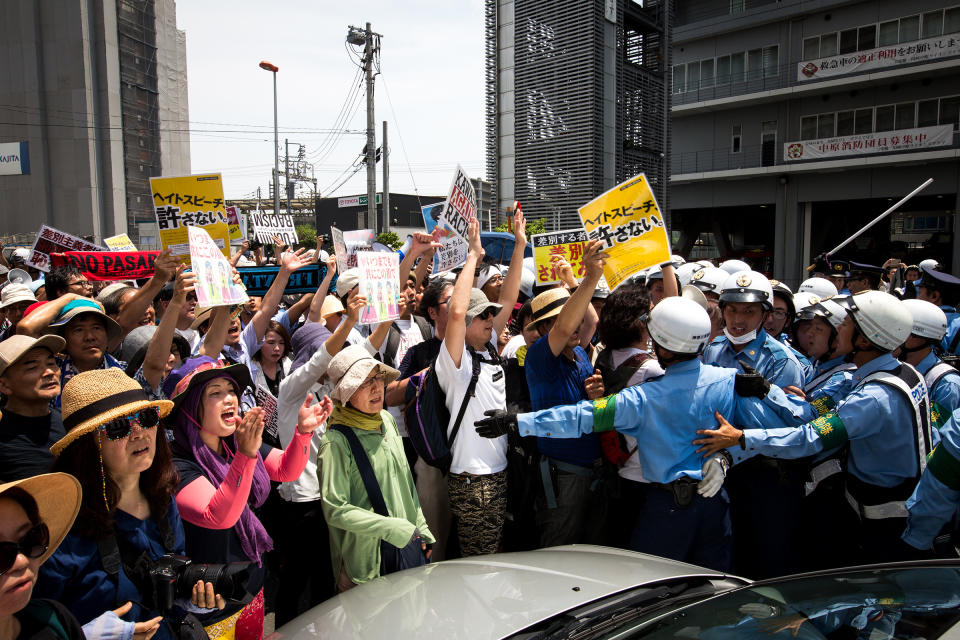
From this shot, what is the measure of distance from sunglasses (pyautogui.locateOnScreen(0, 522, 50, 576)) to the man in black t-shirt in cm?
110

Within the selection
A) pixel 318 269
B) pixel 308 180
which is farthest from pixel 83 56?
pixel 308 180

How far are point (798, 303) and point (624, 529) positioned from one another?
2.69 meters

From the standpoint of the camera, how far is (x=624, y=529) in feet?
12.3

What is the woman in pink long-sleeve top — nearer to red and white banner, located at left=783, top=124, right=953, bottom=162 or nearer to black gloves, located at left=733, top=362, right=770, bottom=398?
black gloves, located at left=733, top=362, right=770, bottom=398

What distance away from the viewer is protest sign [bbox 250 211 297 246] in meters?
11.2

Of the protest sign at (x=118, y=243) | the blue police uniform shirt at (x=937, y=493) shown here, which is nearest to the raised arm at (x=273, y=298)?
the blue police uniform shirt at (x=937, y=493)

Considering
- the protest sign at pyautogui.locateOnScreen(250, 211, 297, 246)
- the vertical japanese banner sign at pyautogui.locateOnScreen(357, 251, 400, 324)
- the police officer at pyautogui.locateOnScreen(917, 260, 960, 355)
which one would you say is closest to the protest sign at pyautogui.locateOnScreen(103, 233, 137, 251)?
the protest sign at pyautogui.locateOnScreen(250, 211, 297, 246)

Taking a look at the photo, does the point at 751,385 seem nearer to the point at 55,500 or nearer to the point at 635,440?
the point at 635,440

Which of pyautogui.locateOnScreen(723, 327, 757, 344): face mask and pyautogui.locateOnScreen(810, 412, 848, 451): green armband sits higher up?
pyautogui.locateOnScreen(723, 327, 757, 344): face mask

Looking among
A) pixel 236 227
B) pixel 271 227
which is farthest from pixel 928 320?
pixel 271 227

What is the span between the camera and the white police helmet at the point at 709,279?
525 centimetres

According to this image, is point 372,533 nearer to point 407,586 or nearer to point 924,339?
point 407,586

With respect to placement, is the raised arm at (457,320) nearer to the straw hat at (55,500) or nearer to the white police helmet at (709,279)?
the straw hat at (55,500)

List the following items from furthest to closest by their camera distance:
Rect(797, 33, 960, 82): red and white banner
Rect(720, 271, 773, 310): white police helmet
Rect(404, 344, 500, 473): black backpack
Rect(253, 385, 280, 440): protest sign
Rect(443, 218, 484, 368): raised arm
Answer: Rect(797, 33, 960, 82): red and white banner, Rect(253, 385, 280, 440): protest sign, Rect(720, 271, 773, 310): white police helmet, Rect(404, 344, 500, 473): black backpack, Rect(443, 218, 484, 368): raised arm
